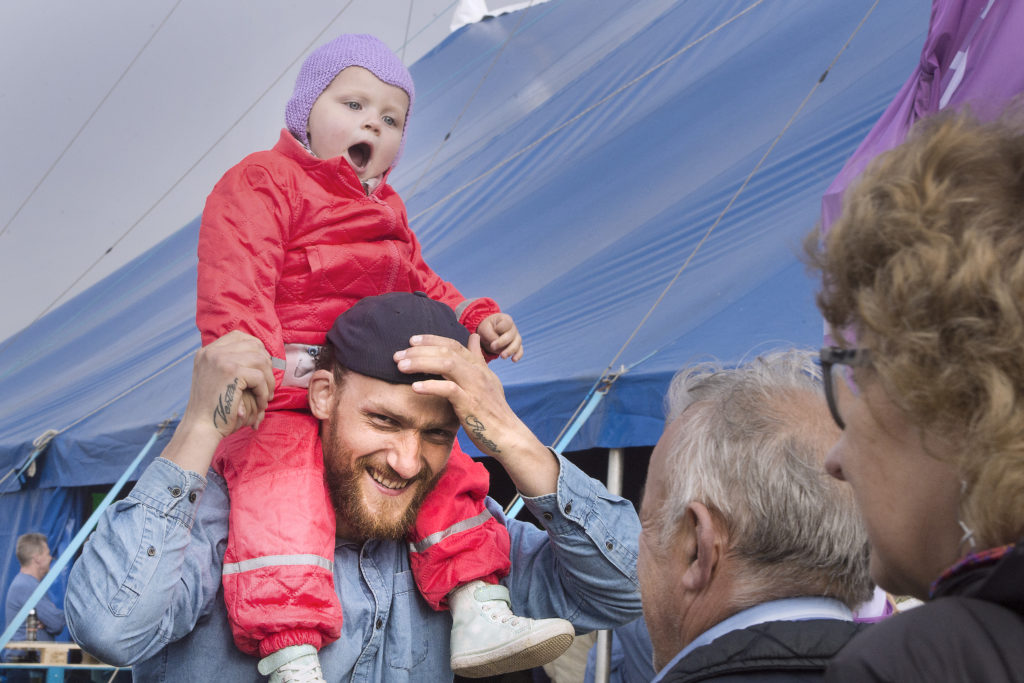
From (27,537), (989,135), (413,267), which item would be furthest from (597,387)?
(27,537)

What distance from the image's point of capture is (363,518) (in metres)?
1.57

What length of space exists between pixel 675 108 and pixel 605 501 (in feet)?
10.3

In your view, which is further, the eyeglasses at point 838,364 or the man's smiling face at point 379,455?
the man's smiling face at point 379,455

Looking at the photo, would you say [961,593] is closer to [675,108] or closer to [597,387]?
[597,387]

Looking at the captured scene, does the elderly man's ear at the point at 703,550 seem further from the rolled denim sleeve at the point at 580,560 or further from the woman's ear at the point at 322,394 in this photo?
the woman's ear at the point at 322,394

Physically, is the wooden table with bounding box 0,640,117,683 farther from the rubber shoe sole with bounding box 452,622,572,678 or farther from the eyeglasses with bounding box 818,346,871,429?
the eyeglasses with bounding box 818,346,871,429

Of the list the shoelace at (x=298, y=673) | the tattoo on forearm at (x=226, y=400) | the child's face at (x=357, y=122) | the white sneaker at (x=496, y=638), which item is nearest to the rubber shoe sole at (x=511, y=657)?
the white sneaker at (x=496, y=638)

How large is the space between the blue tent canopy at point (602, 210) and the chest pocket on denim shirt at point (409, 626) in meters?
1.27

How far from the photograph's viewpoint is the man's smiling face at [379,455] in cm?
157

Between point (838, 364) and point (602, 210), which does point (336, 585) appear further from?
point (602, 210)

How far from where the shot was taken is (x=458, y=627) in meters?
1.61

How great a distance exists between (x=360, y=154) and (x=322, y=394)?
52 cm

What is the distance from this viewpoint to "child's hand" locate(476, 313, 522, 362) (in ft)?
5.90

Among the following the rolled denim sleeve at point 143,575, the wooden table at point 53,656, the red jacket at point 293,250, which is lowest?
the wooden table at point 53,656
